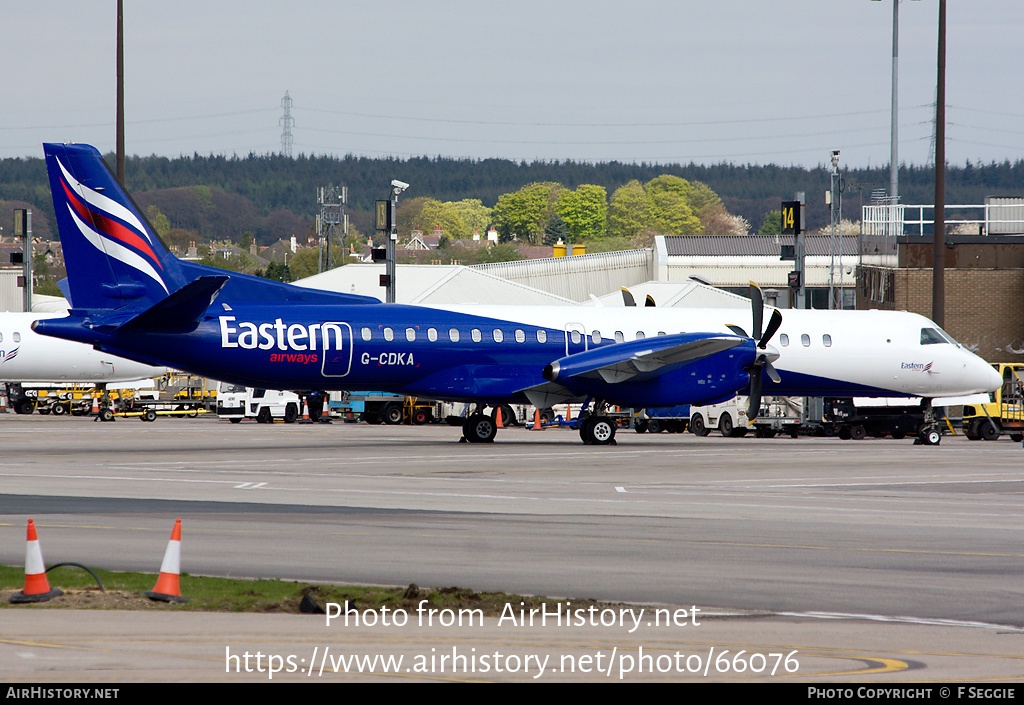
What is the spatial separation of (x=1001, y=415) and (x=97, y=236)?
31.2 meters

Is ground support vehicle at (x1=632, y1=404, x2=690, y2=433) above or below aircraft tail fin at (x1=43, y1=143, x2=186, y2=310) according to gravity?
below

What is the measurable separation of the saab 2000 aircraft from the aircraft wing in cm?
6

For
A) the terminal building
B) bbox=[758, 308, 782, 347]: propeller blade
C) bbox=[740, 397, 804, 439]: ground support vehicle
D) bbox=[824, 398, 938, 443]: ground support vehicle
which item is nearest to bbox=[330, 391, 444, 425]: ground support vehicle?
the terminal building

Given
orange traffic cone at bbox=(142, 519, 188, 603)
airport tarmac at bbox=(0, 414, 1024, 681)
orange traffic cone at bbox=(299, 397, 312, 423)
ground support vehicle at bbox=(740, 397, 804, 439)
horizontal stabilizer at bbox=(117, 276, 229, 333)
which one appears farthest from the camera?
orange traffic cone at bbox=(299, 397, 312, 423)

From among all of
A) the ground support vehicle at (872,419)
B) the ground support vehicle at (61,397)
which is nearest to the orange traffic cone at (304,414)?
the ground support vehicle at (61,397)

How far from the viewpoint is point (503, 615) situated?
31.4 feet

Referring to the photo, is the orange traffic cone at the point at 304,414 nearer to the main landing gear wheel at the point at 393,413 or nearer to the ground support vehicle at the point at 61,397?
the main landing gear wheel at the point at 393,413

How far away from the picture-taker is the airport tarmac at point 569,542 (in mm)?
8328

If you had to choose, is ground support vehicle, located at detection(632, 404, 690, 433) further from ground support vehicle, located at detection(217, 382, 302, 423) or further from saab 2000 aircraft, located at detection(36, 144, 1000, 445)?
ground support vehicle, located at detection(217, 382, 302, 423)

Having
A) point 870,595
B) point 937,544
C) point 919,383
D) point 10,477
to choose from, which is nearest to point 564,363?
point 919,383

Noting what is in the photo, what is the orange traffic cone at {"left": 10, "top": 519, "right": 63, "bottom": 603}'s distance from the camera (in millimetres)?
9648

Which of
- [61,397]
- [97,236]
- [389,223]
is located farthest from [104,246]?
[61,397]

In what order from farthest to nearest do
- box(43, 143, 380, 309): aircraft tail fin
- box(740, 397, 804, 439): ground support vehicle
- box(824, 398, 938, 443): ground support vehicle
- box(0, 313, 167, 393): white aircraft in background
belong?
box(0, 313, 167, 393): white aircraft in background < box(740, 397, 804, 439): ground support vehicle < box(824, 398, 938, 443): ground support vehicle < box(43, 143, 380, 309): aircraft tail fin
